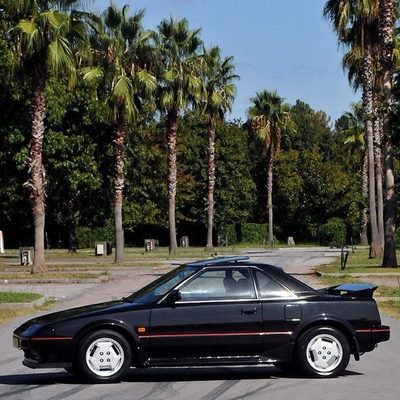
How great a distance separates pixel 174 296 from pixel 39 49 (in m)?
22.3

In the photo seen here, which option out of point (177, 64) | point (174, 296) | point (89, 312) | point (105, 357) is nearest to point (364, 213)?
point (177, 64)

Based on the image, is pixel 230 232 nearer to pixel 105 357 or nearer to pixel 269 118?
pixel 269 118

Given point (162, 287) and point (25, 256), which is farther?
point (25, 256)

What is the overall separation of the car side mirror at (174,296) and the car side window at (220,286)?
12cm

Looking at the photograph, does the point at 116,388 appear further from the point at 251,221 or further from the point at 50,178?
the point at 251,221

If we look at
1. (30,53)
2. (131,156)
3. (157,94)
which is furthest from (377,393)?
(131,156)

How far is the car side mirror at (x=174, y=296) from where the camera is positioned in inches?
405

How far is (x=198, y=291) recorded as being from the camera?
1051 centimetres

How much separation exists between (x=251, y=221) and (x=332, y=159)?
1181cm

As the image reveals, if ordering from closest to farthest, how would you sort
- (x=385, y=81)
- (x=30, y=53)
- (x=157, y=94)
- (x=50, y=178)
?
1. (x=30, y=53)
2. (x=385, y=81)
3. (x=157, y=94)
4. (x=50, y=178)

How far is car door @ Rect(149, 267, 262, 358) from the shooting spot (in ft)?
33.5

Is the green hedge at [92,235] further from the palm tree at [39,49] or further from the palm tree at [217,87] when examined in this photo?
the palm tree at [39,49]

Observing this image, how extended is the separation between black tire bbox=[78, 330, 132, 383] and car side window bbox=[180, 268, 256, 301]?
93 centimetres

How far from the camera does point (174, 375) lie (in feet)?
36.2
